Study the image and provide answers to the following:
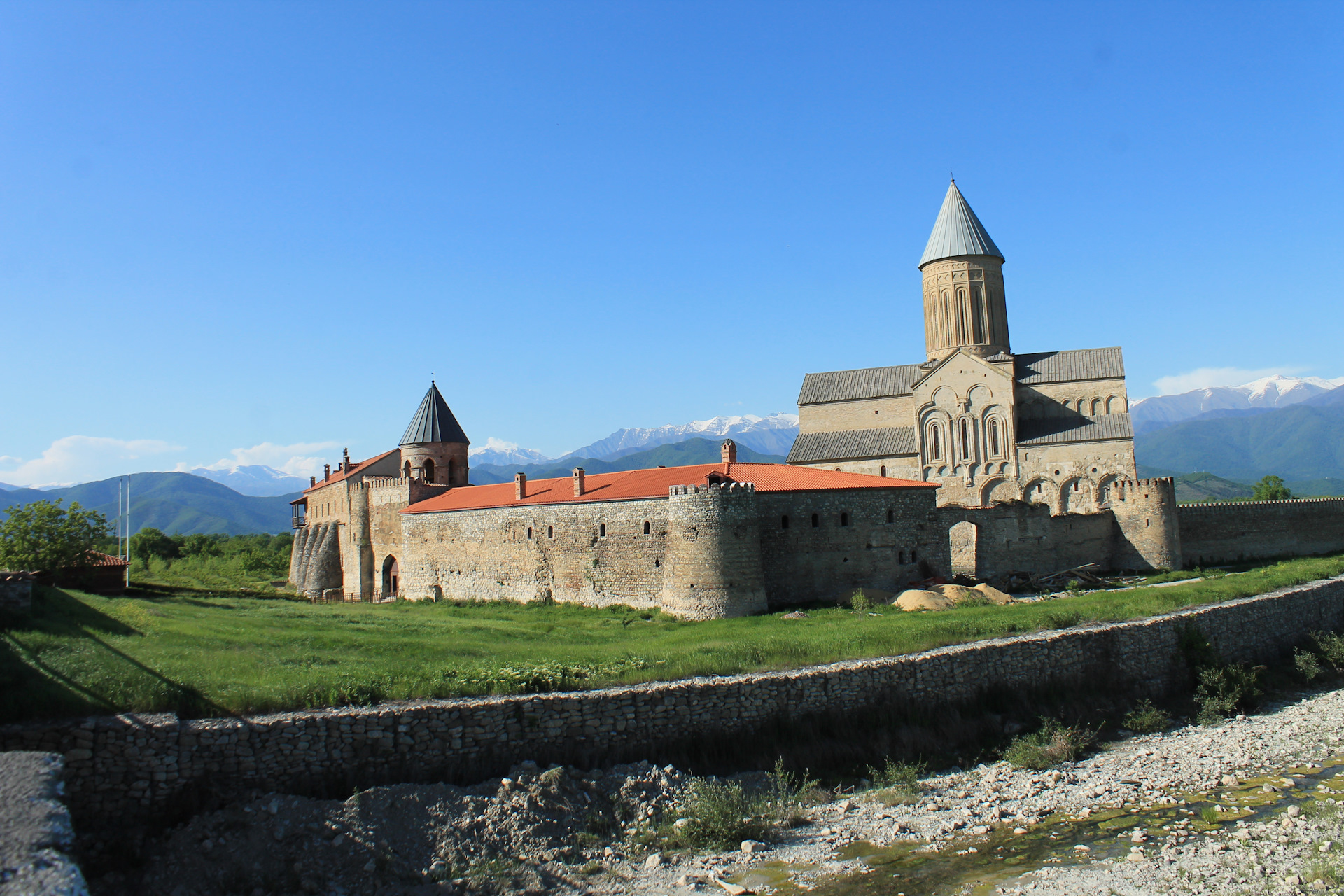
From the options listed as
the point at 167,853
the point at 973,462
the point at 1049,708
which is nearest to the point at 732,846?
the point at 167,853

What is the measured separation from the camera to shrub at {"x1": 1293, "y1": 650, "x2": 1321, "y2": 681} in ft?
62.7

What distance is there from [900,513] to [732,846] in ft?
53.9

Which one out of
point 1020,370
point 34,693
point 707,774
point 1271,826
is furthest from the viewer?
point 1020,370

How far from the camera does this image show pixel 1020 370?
126 feet

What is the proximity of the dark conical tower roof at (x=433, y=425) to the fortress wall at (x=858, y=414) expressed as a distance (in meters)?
15.1

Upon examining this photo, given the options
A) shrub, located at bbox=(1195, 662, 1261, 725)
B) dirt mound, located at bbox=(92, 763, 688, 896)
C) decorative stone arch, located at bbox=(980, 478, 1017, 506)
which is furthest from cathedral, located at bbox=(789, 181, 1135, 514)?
dirt mound, located at bbox=(92, 763, 688, 896)

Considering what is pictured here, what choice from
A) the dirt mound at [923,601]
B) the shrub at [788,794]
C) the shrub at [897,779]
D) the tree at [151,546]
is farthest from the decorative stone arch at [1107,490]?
the tree at [151,546]

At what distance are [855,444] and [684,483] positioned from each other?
606 inches

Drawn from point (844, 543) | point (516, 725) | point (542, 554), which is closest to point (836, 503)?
point (844, 543)

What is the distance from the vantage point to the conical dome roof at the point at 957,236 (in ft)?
129

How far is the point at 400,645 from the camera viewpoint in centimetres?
1612

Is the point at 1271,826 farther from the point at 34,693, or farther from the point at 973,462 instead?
the point at 973,462

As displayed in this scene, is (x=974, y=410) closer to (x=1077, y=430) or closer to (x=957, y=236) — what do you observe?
(x=1077, y=430)

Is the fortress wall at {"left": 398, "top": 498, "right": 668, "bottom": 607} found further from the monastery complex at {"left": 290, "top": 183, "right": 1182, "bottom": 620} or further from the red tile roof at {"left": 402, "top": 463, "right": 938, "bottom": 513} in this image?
the red tile roof at {"left": 402, "top": 463, "right": 938, "bottom": 513}
